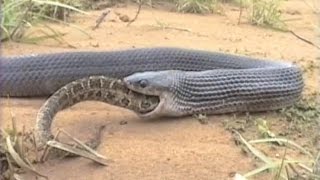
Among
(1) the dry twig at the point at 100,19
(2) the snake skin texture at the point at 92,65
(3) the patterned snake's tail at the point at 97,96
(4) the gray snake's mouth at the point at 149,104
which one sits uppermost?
(3) the patterned snake's tail at the point at 97,96

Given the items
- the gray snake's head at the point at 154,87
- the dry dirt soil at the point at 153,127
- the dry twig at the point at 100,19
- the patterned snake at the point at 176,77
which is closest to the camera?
the dry dirt soil at the point at 153,127

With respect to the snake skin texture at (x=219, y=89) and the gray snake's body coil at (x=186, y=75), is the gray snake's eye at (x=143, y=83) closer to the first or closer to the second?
the snake skin texture at (x=219, y=89)

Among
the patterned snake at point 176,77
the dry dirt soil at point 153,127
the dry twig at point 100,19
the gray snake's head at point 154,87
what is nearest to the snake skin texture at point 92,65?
the patterned snake at point 176,77

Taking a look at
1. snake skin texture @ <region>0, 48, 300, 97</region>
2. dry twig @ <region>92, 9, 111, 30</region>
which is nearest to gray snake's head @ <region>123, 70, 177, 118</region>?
snake skin texture @ <region>0, 48, 300, 97</region>

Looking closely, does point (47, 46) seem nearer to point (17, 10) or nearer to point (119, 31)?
point (17, 10)

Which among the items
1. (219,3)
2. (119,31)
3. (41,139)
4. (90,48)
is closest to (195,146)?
(41,139)

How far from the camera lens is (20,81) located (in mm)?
4129

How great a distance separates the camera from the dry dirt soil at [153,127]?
3.02 m

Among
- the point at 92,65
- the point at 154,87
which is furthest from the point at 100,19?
the point at 154,87

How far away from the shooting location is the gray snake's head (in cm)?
368

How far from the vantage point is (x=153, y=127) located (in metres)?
3.63

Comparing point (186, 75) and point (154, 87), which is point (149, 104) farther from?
point (186, 75)

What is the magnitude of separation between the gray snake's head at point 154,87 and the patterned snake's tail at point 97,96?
0.02 metres

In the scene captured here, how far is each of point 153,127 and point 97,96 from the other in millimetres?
289
